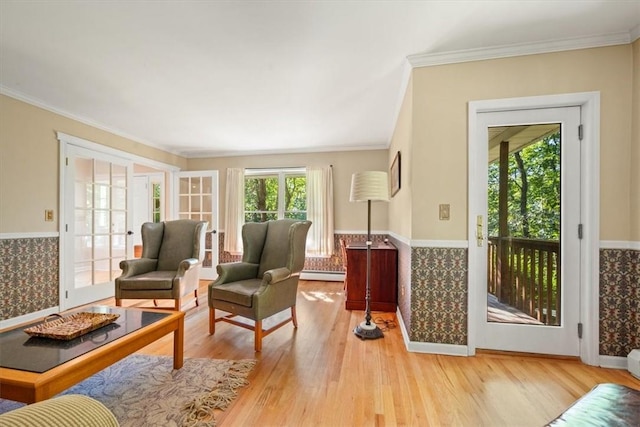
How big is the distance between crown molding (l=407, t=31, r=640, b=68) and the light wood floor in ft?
7.46

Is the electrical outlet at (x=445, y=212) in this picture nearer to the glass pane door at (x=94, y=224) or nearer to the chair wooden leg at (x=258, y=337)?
the chair wooden leg at (x=258, y=337)

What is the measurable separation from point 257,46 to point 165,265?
2.63 metres

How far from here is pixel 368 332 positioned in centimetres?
243

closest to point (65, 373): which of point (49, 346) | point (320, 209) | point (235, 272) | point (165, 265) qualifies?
point (49, 346)

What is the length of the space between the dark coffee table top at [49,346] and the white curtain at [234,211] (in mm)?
3114

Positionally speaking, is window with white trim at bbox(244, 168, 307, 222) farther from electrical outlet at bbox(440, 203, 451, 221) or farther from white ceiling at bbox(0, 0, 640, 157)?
electrical outlet at bbox(440, 203, 451, 221)

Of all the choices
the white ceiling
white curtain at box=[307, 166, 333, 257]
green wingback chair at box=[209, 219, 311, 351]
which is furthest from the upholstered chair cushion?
white curtain at box=[307, 166, 333, 257]

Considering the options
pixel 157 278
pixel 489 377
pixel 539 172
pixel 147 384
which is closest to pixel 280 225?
pixel 157 278

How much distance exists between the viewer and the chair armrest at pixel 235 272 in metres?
2.57

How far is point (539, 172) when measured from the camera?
2072 millimetres

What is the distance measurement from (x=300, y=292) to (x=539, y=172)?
313 cm

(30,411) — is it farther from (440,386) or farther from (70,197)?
(70,197)

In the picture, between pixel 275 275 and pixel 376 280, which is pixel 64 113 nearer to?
pixel 275 275

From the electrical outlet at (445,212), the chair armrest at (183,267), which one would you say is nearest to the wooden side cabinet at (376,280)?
the electrical outlet at (445,212)
